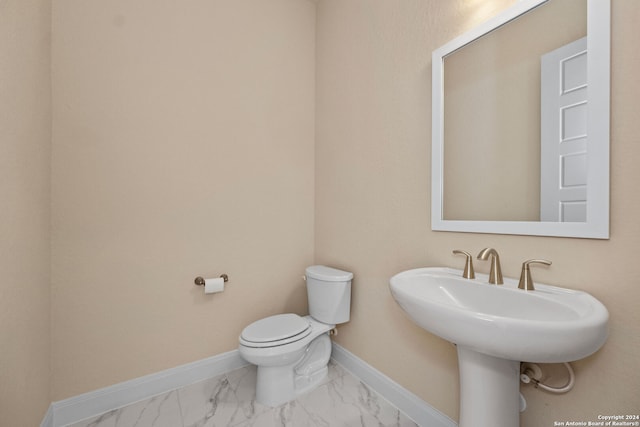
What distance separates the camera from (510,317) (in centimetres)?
75

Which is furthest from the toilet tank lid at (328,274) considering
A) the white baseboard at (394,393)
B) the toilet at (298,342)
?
the white baseboard at (394,393)

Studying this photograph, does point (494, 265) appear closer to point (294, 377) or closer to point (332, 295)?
point (332, 295)

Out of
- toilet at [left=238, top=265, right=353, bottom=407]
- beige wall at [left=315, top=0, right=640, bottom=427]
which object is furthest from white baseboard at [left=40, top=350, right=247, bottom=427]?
beige wall at [left=315, top=0, right=640, bottom=427]

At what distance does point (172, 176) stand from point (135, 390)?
3.97 ft

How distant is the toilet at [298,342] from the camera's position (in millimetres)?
1349

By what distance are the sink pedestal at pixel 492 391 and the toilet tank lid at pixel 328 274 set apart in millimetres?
811

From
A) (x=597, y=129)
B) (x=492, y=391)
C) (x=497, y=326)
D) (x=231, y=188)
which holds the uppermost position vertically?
(x=597, y=129)

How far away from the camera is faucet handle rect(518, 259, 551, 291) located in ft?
2.81

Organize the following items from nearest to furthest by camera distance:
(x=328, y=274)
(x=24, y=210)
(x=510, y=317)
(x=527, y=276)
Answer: (x=510, y=317) → (x=527, y=276) → (x=24, y=210) → (x=328, y=274)

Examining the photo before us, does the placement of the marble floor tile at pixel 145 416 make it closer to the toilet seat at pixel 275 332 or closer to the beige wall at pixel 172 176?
the beige wall at pixel 172 176

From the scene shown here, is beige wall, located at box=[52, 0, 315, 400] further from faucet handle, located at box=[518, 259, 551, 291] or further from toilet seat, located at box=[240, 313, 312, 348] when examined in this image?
faucet handle, located at box=[518, 259, 551, 291]

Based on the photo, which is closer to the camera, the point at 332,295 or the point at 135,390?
the point at 135,390

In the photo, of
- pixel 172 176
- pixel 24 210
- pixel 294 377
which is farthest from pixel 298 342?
pixel 24 210

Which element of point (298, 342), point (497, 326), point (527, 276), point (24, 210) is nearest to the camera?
point (497, 326)
